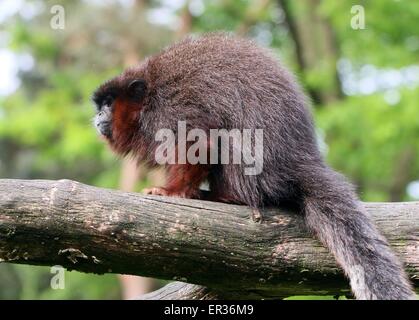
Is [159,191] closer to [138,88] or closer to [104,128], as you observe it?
[138,88]

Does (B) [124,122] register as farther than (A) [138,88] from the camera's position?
Yes

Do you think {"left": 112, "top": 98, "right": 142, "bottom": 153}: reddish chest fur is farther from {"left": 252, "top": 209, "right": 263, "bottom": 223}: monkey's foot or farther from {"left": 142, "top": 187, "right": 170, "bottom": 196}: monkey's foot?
{"left": 252, "top": 209, "right": 263, "bottom": 223}: monkey's foot

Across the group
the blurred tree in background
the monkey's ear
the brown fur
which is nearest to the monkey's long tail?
the brown fur

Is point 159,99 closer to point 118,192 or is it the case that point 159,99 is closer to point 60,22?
point 118,192

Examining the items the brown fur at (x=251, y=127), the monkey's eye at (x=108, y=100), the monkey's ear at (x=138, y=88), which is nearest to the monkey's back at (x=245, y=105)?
the brown fur at (x=251, y=127)

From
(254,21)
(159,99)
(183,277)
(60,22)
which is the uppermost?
(254,21)

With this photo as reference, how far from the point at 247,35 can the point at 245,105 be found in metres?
6.72

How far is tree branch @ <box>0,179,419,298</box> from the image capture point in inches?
117

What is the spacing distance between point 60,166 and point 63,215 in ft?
36.7

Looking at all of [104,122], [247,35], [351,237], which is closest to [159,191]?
[104,122]

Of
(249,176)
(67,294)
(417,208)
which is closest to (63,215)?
(249,176)

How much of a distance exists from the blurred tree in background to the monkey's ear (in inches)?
155

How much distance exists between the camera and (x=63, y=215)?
298 cm

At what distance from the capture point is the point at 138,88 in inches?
163
